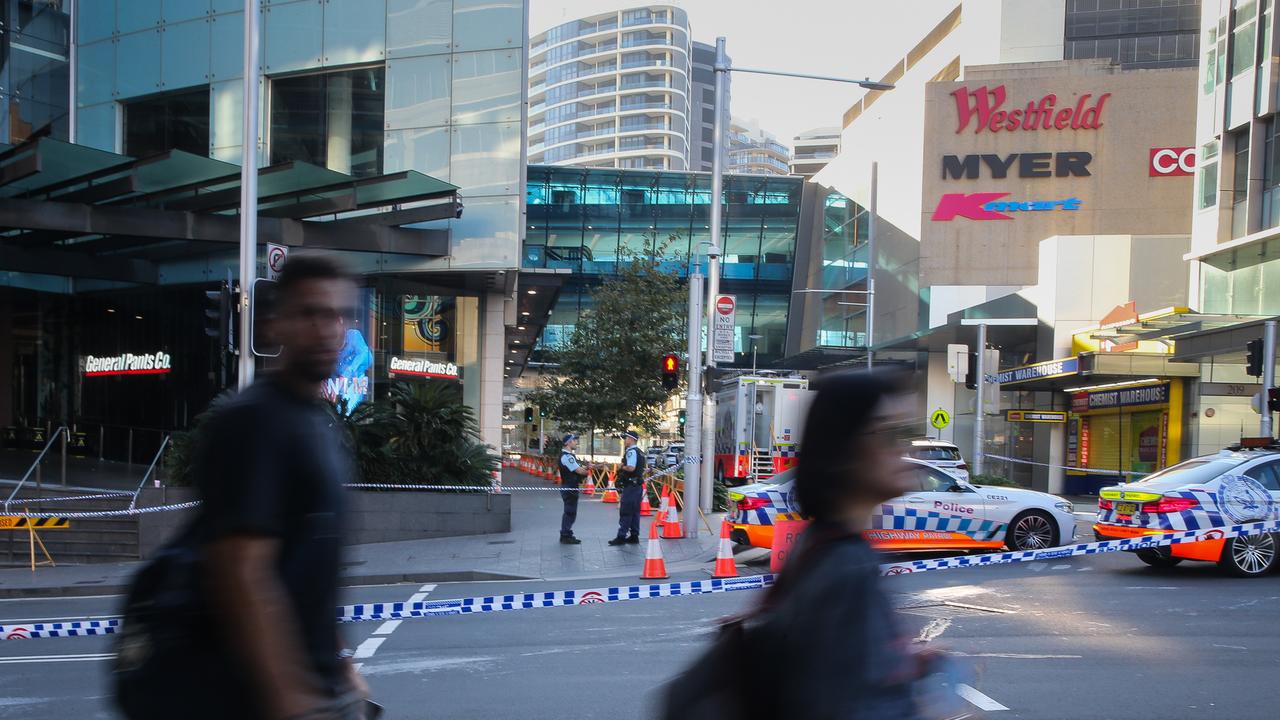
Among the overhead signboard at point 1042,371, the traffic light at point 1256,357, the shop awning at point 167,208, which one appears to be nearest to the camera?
the shop awning at point 167,208

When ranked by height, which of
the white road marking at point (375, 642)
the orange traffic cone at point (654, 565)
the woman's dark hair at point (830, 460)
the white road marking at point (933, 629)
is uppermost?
the woman's dark hair at point (830, 460)

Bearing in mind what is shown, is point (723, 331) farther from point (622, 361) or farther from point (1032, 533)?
point (622, 361)

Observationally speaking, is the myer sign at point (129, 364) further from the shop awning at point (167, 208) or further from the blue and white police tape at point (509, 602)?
the blue and white police tape at point (509, 602)

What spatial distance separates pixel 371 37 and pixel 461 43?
2.10 meters

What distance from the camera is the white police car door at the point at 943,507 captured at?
14.4 m

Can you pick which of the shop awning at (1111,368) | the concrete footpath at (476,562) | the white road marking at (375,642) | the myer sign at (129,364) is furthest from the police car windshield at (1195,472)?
the myer sign at (129,364)

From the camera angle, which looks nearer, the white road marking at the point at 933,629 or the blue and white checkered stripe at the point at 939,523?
the white road marking at the point at 933,629

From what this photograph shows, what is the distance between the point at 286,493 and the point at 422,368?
23.7 metres

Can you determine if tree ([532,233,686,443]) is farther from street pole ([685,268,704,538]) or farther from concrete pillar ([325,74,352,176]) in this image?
street pole ([685,268,704,538])

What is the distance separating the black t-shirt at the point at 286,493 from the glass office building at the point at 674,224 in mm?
53156

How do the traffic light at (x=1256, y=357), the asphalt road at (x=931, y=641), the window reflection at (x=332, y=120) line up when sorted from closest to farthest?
the asphalt road at (x=931, y=641) < the traffic light at (x=1256, y=357) < the window reflection at (x=332, y=120)

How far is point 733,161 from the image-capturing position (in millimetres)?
166750

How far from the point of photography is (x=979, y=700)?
7117 millimetres

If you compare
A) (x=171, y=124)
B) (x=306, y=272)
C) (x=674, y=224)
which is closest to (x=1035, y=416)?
(x=171, y=124)
